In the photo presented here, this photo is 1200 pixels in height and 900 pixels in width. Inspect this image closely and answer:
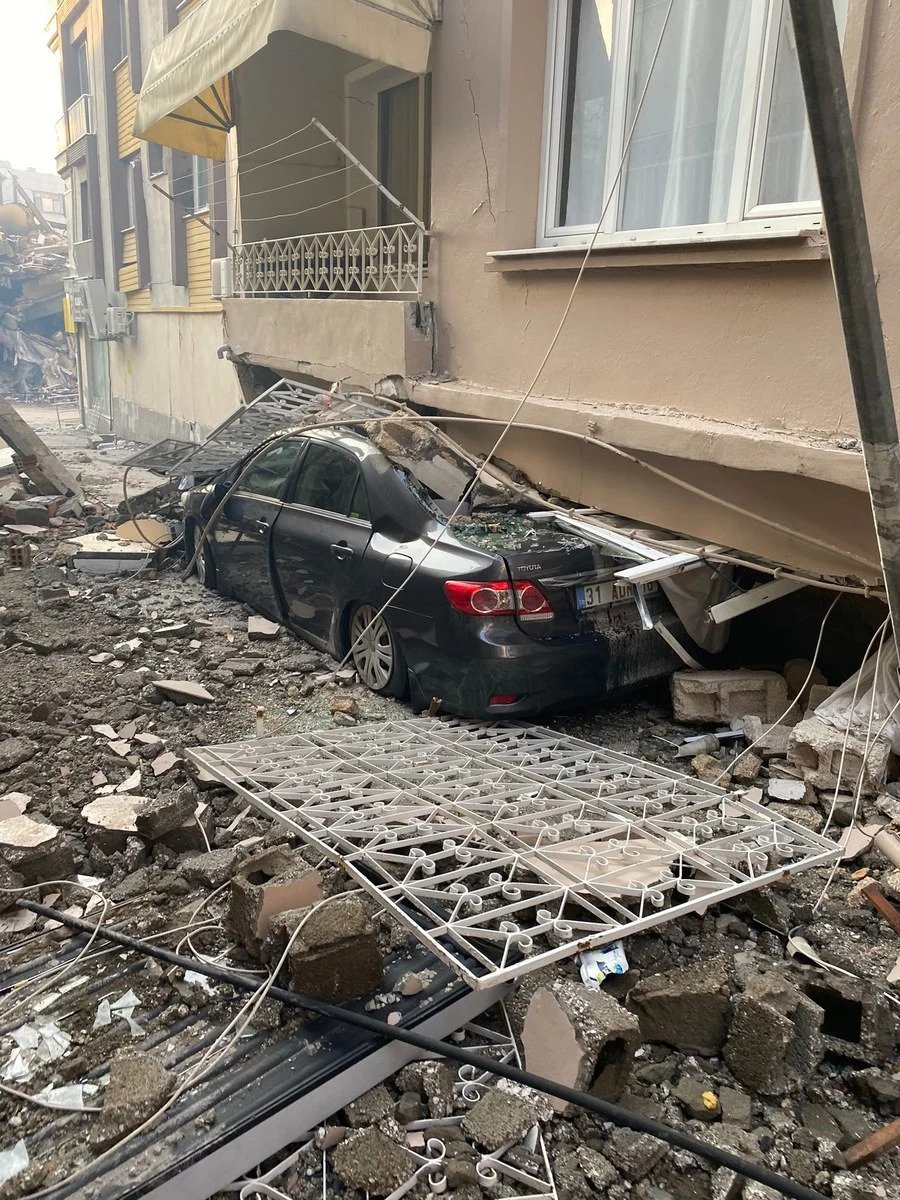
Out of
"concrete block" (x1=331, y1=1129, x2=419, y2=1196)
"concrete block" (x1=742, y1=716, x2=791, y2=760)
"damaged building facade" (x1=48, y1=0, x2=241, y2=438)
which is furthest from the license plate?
"damaged building facade" (x1=48, y1=0, x2=241, y2=438)

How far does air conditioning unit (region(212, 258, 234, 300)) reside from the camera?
11055 mm

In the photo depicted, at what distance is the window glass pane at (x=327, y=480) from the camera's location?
5656 mm

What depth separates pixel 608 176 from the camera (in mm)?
5945

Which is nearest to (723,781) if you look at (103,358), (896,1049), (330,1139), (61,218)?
(896,1049)

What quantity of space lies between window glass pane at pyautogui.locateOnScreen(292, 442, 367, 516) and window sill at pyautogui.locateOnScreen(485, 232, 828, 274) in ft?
6.63

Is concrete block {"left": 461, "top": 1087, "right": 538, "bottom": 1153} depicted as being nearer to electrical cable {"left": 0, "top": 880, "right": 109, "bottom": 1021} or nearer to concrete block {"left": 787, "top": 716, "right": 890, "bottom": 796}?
electrical cable {"left": 0, "top": 880, "right": 109, "bottom": 1021}

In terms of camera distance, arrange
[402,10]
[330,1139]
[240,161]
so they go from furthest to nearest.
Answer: [240,161] → [402,10] → [330,1139]

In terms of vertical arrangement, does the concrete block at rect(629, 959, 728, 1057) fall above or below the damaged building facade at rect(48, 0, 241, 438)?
below

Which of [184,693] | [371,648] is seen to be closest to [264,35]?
[371,648]

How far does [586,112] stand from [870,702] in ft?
14.8

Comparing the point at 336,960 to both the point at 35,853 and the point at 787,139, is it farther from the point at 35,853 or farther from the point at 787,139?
the point at 787,139

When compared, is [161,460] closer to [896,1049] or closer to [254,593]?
[254,593]

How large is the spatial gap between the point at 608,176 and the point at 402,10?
242 centimetres

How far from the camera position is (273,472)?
21.7 ft
